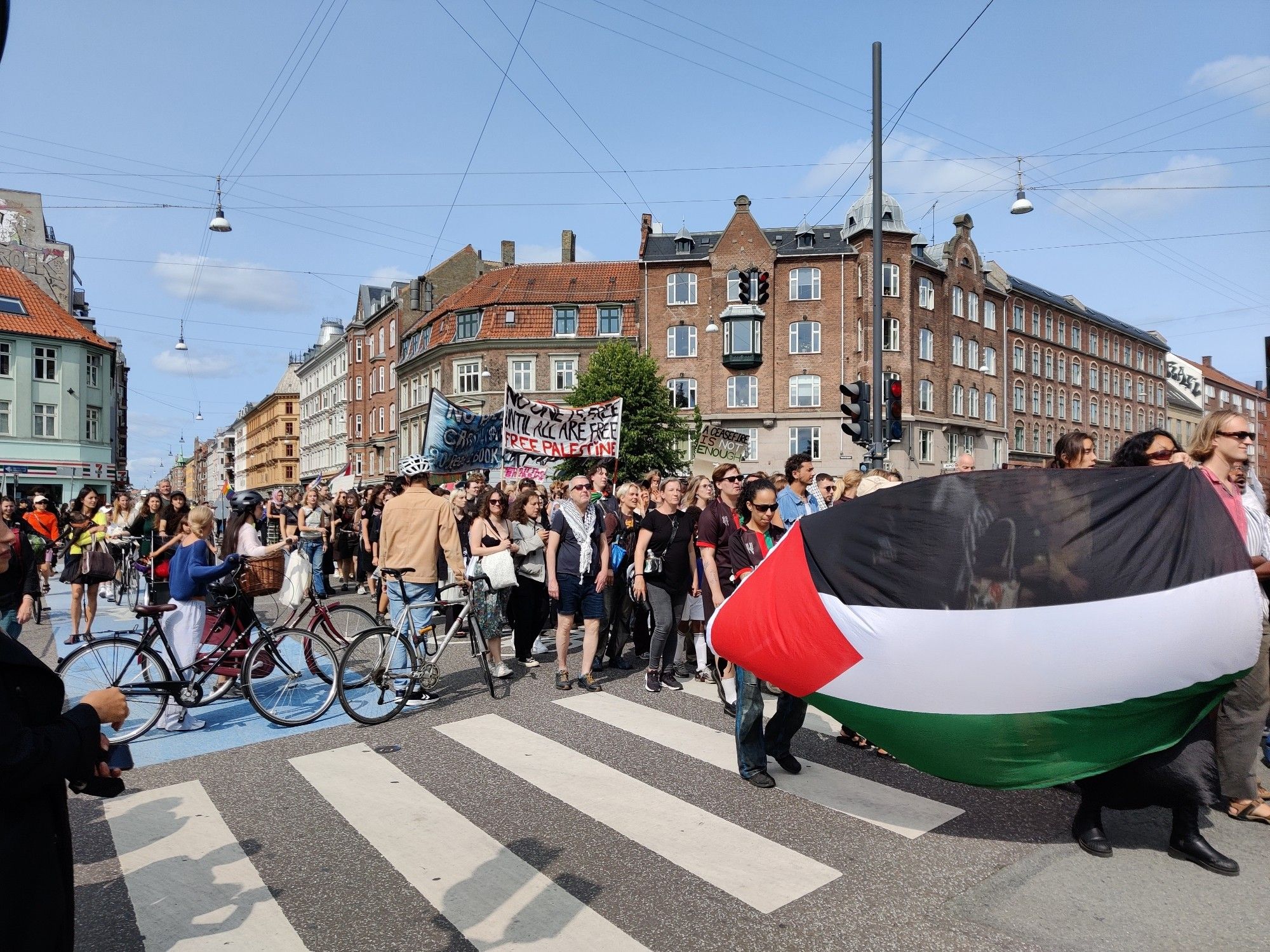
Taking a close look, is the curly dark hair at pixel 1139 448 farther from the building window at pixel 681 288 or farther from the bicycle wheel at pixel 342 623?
the building window at pixel 681 288

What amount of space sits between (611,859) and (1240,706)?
141 inches

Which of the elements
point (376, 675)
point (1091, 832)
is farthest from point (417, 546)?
point (1091, 832)

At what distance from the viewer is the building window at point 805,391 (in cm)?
4434

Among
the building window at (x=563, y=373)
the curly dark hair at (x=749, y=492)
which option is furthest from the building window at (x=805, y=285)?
the curly dark hair at (x=749, y=492)

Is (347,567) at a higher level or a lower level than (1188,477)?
lower

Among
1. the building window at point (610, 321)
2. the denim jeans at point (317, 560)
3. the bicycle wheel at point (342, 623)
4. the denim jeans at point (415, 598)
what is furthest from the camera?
the building window at point (610, 321)

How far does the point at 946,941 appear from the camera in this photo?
3.44 m

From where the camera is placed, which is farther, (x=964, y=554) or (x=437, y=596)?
(x=437, y=596)

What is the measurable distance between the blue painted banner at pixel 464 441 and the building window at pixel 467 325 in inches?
1448

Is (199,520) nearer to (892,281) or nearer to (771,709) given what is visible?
(771,709)

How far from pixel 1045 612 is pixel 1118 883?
4.14 ft

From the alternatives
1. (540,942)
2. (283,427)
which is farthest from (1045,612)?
(283,427)

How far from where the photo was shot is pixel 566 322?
4944cm

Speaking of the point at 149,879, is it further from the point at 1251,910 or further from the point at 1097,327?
the point at 1097,327
